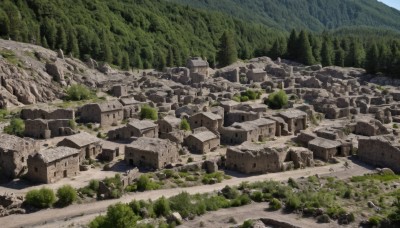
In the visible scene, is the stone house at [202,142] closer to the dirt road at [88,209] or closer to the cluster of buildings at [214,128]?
the cluster of buildings at [214,128]

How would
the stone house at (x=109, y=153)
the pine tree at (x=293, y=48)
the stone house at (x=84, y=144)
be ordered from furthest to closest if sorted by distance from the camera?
the pine tree at (x=293, y=48) → the stone house at (x=109, y=153) → the stone house at (x=84, y=144)

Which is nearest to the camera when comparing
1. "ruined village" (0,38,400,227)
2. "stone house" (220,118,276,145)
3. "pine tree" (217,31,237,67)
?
"ruined village" (0,38,400,227)

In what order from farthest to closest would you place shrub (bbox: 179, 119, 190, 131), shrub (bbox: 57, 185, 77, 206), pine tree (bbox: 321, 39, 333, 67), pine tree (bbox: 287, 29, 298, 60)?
pine tree (bbox: 287, 29, 298, 60), pine tree (bbox: 321, 39, 333, 67), shrub (bbox: 179, 119, 190, 131), shrub (bbox: 57, 185, 77, 206)

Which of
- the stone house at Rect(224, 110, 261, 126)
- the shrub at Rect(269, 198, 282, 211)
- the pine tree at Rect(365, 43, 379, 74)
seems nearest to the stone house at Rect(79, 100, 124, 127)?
the stone house at Rect(224, 110, 261, 126)

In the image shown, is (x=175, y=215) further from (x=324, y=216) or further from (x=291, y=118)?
(x=291, y=118)

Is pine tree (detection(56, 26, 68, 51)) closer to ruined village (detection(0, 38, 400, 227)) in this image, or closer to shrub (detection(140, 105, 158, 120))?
ruined village (detection(0, 38, 400, 227))

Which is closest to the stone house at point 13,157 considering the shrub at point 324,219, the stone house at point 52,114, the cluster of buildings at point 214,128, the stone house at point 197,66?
the cluster of buildings at point 214,128

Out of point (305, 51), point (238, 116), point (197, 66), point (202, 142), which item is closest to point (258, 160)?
point (202, 142)
